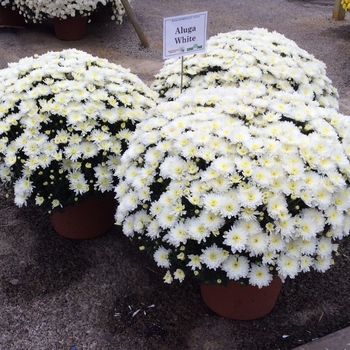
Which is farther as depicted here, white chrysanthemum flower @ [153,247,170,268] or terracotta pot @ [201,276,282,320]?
terracotta pot @ [201,276,282,320]

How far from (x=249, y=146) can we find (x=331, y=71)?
4.16 m

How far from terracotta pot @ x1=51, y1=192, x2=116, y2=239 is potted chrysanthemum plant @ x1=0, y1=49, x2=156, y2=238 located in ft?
0.51

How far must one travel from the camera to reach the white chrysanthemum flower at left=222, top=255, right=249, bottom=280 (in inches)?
70.0

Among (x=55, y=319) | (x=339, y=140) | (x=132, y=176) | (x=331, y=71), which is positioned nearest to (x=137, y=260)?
(x=55, y=319)

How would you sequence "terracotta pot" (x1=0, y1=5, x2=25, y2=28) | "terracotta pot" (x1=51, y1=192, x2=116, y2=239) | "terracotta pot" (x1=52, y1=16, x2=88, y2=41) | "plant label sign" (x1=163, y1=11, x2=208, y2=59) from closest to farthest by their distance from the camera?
"plant label sign" (x1=163, y1=11, x2=208, y2=59) → "terracotta pot" (x1=51, y1=192, x2=116, y2=239) → "terracotta pot" (x1=52, y1=16, x2=88, y2=41) → "terracotta pot" (x1=0, y1=5, x2=25, y2=28)

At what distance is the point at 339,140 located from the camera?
2141mm

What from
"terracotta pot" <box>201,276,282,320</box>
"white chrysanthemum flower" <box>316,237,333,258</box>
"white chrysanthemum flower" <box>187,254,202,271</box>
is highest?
"white chrysanthemum flower" <box>316,237,333,258</box>

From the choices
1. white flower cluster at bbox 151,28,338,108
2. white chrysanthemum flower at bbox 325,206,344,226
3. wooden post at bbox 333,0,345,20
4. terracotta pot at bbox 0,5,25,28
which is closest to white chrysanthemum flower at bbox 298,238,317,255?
white chrysanthemum flower at bbox 325,206,344,226

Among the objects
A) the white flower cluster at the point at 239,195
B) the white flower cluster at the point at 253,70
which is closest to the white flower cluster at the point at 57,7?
the white flower cluster at the point at 253,70

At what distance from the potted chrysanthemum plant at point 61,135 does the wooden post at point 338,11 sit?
6303mm

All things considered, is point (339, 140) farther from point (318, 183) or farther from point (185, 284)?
point (185, 284)

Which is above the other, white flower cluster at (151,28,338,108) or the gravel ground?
white flower cluster at (151,28,338,108)

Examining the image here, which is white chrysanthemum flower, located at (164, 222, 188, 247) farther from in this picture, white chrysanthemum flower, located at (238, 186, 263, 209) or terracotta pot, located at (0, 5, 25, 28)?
terracotta pot, located at (0, 5, 25, 28)

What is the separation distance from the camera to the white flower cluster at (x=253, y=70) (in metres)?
2.77
